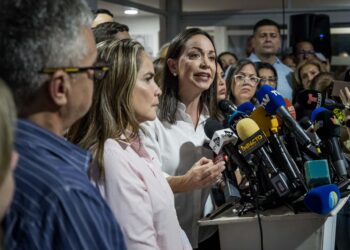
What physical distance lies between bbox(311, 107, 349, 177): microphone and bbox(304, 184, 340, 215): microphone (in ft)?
0.85

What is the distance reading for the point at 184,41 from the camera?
2.03 metres

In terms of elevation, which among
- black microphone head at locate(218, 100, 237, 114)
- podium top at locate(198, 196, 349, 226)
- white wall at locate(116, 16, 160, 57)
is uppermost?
white wall at locate(116, 16, 160, 57)

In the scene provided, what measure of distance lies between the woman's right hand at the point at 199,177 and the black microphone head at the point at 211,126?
238 mm

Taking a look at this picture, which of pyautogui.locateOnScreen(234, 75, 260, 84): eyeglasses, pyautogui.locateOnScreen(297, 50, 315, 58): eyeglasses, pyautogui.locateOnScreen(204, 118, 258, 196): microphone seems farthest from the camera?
pyautogui.locateOnScreen(297, 50, 315, 58): eyeglasses

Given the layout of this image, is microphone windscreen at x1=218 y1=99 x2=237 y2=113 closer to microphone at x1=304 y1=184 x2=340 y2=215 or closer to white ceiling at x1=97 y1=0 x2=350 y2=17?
microphone at x1=304 y1=184 x2=340 y2=215

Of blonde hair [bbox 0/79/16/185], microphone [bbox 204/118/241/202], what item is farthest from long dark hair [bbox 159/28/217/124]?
blonde hair [bbox 0/79/16/185]

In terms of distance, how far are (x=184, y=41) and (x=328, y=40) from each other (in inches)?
125

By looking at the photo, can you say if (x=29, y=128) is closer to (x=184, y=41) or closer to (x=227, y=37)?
(x=184, y=41)

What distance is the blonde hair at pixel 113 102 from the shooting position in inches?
53.2

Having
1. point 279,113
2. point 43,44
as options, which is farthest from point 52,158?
point 279,113

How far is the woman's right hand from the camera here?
5.37ft

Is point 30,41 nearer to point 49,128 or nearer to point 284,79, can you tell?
point 49,128

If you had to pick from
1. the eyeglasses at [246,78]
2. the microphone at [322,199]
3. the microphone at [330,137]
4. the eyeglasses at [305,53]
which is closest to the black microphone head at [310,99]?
the microphone at [330,137]

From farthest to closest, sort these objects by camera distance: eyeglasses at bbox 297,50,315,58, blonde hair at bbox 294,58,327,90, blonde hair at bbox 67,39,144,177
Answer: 1. eyeglasses at bbox 297,50,315,58
2. blonde hair at bbox 294,58,327,90
3. blonde hair at bbox 67,39,144,177
